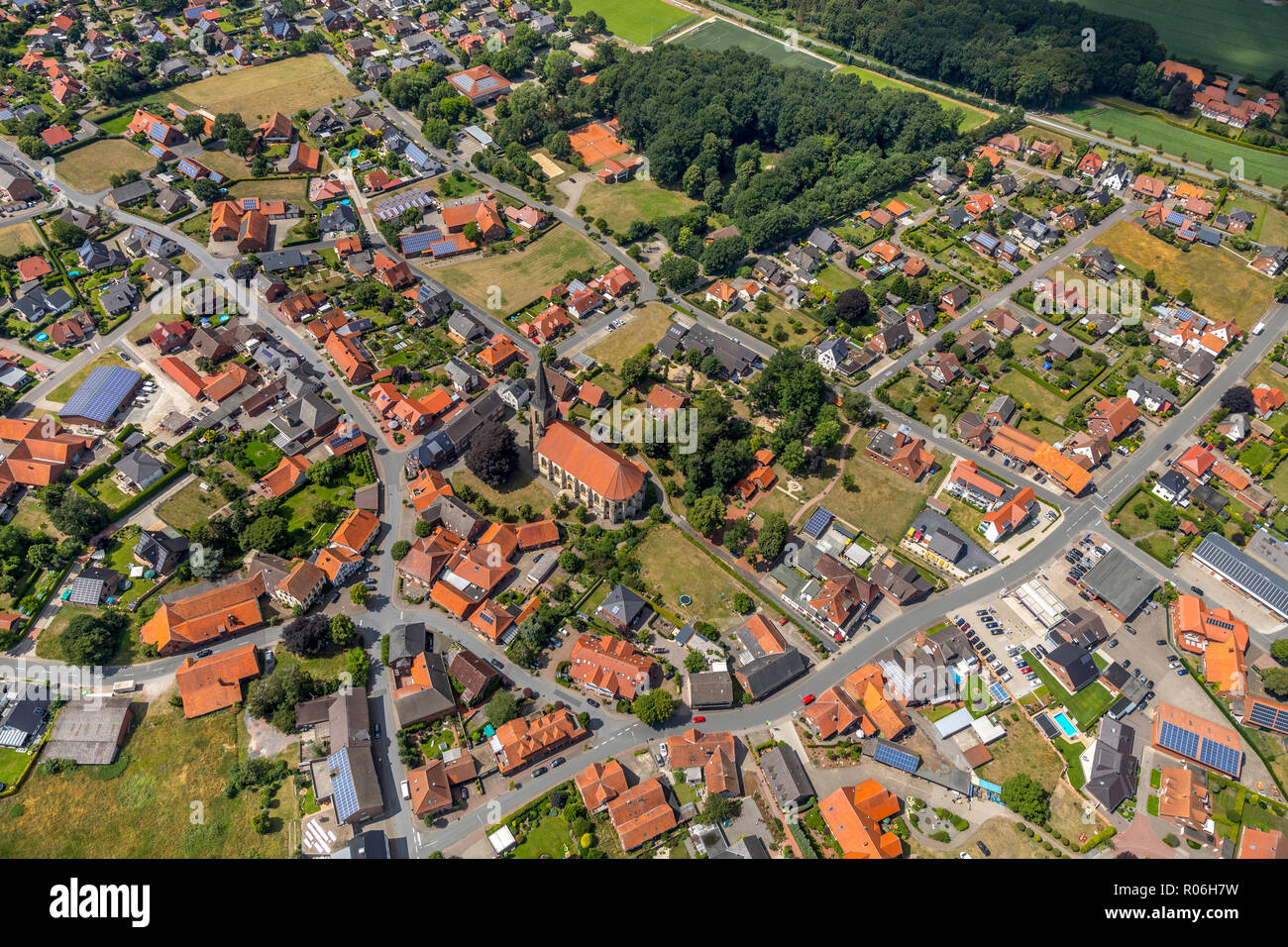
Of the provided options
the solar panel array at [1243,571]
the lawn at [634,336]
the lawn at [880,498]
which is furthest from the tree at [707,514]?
the solar panel array at [1243,571]

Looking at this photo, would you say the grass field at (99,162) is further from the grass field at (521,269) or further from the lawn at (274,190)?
the grass field at (521,269)

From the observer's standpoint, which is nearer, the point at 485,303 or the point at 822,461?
the point at 822,461

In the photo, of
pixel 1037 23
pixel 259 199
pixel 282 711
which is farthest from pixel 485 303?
pixel 1037 23

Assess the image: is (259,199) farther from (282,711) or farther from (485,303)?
(282,711)

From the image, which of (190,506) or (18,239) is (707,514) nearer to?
(190,506)

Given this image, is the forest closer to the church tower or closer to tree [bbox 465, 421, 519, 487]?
the church tower

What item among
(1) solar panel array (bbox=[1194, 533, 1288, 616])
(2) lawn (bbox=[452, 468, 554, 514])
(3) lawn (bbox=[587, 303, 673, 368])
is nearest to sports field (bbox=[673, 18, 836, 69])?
(3) lawn (bbox=[587, 303, 673, 368])
